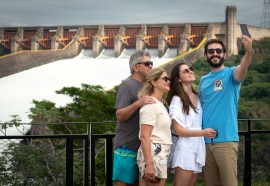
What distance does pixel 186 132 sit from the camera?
3.21 meters

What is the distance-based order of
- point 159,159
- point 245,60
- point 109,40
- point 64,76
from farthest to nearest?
1. point 109,40
2. point 64,76
3. point 245,60
4. point 159,159

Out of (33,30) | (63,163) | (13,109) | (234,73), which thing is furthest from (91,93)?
(33,30)

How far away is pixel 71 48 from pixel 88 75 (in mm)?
2444

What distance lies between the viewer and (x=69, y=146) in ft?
12.5

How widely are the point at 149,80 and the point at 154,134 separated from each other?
0.97 ft

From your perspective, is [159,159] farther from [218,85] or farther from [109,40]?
[109,40]

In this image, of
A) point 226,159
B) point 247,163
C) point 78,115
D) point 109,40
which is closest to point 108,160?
point 226,159

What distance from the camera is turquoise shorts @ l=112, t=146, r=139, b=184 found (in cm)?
334

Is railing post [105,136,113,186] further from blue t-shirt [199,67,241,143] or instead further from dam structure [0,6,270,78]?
dam structure [0,6,270,78]

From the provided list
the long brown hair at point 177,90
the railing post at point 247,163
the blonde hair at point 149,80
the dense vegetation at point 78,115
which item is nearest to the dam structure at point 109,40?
the dense vegetation at point 78,115

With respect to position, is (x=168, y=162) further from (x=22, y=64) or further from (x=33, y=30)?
(x=33, y=30)

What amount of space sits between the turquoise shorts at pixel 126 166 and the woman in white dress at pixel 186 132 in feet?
0.75

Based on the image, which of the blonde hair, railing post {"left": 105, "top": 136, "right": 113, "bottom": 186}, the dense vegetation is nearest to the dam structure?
the dense vegetation

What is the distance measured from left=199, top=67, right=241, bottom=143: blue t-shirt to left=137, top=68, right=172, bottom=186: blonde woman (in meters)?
0.27
